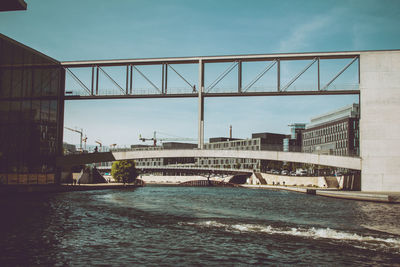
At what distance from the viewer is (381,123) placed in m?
47.8

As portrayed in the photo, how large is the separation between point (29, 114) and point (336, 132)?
387ft

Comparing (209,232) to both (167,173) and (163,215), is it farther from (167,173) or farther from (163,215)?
(167,173)

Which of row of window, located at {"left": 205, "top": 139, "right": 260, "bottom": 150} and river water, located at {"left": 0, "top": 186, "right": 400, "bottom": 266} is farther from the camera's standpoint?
row of window, located at {"left": 205, "top": 139, "right": 260, "bottom": 150}

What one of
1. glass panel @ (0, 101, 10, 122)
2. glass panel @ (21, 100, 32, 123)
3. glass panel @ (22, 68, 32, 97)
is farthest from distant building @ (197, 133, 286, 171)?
glass panel @ (0, 101, 10, 122)

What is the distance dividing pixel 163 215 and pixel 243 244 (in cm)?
1342

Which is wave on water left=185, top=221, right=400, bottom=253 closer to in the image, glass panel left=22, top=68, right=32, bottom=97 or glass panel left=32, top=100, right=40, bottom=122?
glass panel left=22, top=68, right=32, bottom=97

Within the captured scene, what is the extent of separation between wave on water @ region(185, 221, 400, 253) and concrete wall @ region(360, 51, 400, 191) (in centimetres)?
2674

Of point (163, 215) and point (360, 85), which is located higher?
point (360, 85)

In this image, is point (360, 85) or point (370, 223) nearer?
point (370, 223)

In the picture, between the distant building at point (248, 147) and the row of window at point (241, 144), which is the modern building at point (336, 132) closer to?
the distant building at point (248, 147)

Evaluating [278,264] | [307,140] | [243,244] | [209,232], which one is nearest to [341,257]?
[278,264]

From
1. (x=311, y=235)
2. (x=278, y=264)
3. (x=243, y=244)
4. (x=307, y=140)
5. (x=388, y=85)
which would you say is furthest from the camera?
(x=307, y=140)

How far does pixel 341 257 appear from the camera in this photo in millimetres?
17047

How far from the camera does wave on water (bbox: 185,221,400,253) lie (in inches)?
801
